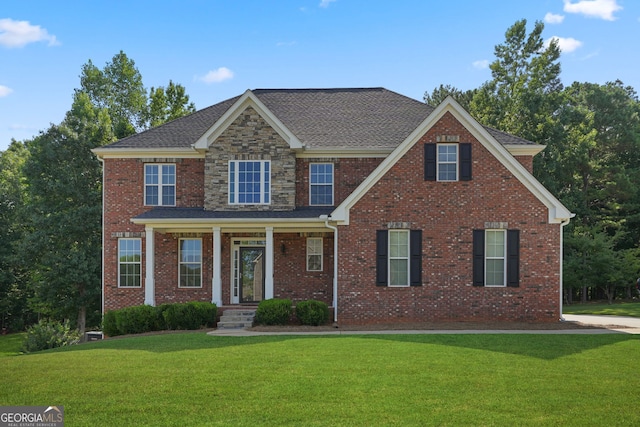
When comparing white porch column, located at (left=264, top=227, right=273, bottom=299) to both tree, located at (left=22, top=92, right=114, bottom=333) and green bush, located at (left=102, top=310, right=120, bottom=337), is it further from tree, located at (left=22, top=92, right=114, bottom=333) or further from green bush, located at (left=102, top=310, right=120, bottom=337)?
tree, located at (left=22, top=92, right=114, bottom=333)

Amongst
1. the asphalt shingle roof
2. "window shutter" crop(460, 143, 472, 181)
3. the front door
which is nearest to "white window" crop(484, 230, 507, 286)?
"window shutter" crop(460, 143, 472, 181)

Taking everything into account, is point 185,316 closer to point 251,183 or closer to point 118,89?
point 251,183

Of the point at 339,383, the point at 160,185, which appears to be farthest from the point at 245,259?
the point at 339,383

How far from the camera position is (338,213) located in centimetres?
1923

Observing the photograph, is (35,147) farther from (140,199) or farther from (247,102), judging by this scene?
(247,102)

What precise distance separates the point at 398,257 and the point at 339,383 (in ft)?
33.1

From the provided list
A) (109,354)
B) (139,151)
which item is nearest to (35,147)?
(139,151)

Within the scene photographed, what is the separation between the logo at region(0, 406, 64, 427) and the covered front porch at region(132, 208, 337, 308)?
1312 centimetres

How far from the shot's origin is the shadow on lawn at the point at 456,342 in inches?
518

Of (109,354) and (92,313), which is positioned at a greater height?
(109,354)

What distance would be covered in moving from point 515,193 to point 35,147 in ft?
87.7

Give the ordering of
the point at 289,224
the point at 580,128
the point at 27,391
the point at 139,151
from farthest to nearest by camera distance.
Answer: the point at 580,128
the point at 139,151
the point at 289,224
the point at 27,391

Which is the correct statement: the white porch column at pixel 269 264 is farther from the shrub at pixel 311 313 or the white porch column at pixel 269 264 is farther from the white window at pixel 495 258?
the white window at pixel 495 258

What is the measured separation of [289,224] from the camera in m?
21.0
